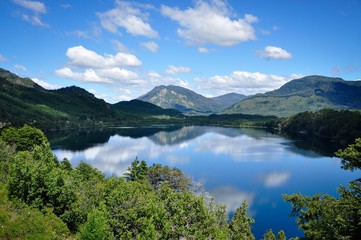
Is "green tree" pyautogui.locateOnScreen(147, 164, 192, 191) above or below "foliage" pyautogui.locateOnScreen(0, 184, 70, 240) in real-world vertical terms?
below

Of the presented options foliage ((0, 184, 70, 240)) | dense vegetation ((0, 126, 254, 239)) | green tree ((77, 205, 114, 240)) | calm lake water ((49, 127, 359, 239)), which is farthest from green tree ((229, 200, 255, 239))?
calm lake water ((49, 127, 359, 239))

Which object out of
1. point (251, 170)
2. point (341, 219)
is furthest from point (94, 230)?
point (251, 170)

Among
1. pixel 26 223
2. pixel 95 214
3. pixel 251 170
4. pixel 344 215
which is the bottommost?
pixel 251 170

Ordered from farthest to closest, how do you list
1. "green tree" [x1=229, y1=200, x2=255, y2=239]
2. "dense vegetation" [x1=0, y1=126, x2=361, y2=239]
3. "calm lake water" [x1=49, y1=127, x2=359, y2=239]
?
"calm lake water" [x1=49, y1=127, x2=359, y2=239], "green tree" [x1=229, y1=200, x2=255, y2=239], "dense vegetation" [x1=0, y1=126, x2=361, y2=239]

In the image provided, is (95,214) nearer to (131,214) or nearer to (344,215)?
(131,214)

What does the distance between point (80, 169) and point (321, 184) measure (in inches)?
2846

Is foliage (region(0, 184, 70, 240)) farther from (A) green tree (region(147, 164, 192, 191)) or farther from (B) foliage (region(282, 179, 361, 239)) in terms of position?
(A) green tree (region(147, 164, 192, 191))

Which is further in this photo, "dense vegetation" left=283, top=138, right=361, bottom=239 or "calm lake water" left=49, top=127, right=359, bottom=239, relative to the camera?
"calm lake water" left=49, top=127, right=359, bottom=239

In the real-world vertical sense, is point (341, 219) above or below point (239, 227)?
above

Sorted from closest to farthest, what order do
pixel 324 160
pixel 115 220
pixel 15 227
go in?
pixel 15 227 < pixel 115 220 < pixel 324 160

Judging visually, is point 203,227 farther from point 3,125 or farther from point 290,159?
point 3,125

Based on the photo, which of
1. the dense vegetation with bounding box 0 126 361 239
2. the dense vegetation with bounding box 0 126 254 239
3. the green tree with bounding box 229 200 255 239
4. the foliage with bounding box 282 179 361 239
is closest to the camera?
the foliage with bounding box 282 179 361 239

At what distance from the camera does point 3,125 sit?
19625 centimetres

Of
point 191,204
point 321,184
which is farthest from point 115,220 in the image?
point 321,184
